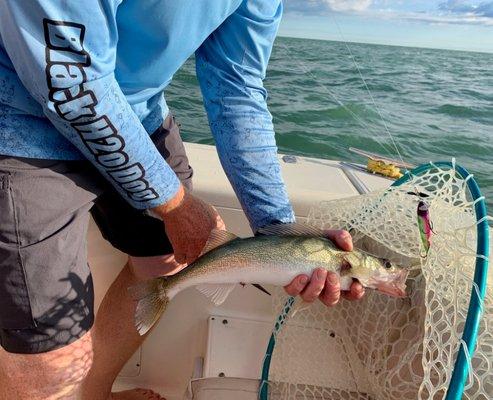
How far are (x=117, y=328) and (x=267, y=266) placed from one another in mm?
922

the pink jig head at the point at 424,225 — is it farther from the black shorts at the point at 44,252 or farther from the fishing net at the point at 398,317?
the black shorts at the point at 44,252

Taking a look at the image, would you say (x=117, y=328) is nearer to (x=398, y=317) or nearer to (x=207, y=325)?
(x=207, y=325)

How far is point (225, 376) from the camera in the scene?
225cm

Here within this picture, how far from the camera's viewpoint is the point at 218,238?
1738mm

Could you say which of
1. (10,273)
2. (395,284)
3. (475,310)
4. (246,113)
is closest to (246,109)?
(246,113)

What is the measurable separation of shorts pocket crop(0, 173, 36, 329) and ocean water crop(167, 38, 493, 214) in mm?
5150

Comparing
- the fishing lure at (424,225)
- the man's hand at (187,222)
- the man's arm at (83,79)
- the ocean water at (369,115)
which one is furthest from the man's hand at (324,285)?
the ocean water at (369,115)

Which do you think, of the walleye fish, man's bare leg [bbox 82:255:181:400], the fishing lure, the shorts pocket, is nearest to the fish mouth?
the walleye fish

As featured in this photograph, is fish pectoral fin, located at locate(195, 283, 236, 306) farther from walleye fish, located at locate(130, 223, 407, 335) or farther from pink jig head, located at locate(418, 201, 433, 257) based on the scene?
pink jig head, located at locate(418, 201, 433, 257)

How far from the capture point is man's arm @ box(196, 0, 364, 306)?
193 centimetres

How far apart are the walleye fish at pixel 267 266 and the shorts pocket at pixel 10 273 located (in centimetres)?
34

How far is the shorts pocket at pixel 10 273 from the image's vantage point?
1537mm

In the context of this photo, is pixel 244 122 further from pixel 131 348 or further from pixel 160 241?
pixel 131 348

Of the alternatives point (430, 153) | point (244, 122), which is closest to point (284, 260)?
point (244, 122)
